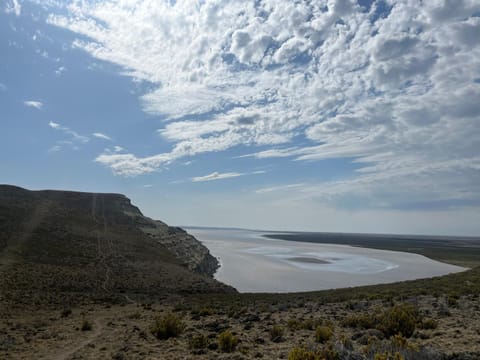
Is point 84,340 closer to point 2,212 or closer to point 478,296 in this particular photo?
point 478,296

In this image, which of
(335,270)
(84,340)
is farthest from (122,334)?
(335,270)

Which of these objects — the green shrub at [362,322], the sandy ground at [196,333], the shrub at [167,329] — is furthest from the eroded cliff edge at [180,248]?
the green shrub at [362,322]

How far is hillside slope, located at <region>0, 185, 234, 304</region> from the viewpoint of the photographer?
27859mm

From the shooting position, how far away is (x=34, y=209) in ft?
179

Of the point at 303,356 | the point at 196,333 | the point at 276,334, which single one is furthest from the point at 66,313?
the point at 303,356

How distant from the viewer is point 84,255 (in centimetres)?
3934

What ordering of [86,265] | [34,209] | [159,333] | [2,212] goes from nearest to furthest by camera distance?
1. [159,333]
2. [86,265]
3. [2,212]
4. [34,209]

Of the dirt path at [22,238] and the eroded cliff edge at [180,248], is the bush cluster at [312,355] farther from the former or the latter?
the eroded cliff edge at [180,248]

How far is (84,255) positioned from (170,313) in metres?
26.8

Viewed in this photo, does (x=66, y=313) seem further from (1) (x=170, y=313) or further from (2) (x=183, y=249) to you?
(2) (x=183, y=249)

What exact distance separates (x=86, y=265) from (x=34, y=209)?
25096mm

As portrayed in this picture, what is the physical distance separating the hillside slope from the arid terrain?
19 centimetres

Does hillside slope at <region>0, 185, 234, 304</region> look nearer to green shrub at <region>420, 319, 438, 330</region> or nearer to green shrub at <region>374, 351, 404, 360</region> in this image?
green shrub at <region>420, 319, 438, 330</region>

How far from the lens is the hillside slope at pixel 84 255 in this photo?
27.9 meters
